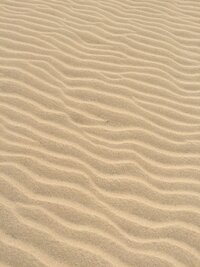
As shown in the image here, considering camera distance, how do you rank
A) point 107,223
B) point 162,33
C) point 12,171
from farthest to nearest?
point 162,33 < point 12,171 < point 107,223

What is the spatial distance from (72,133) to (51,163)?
0.43 meters

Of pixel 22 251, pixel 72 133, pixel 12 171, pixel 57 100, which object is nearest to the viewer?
pixel 22 251

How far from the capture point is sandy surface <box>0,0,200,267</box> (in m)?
3.25

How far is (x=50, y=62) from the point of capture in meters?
4.90

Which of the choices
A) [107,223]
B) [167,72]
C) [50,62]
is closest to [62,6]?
[50,62]

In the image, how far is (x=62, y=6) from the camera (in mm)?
5938

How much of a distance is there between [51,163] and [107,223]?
0.75m

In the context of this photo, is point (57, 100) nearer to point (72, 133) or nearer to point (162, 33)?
point (72, 133)

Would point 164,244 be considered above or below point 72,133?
below

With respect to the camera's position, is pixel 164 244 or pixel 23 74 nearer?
pixel 164 244

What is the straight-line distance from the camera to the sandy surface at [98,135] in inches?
128

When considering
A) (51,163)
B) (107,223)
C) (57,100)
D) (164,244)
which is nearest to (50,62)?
(57,100)

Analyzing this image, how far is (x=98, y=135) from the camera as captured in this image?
4.12 meters

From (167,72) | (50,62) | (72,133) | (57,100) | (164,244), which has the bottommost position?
(164,244)
